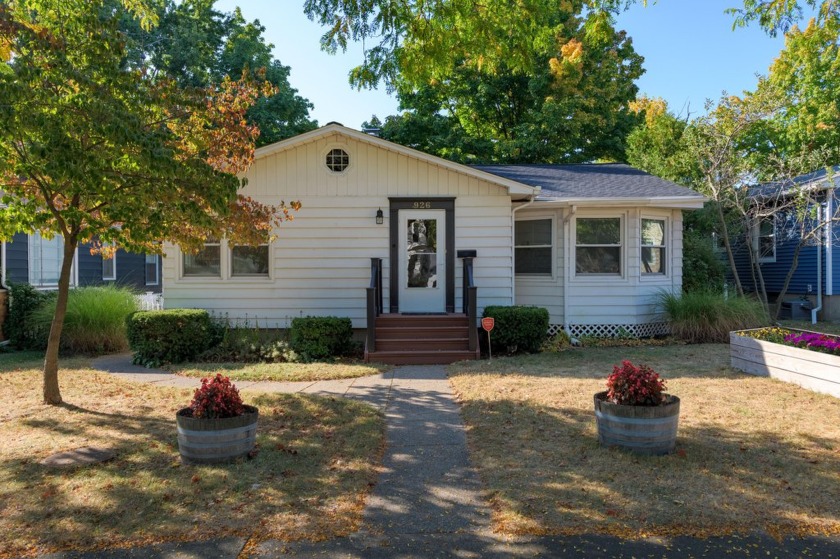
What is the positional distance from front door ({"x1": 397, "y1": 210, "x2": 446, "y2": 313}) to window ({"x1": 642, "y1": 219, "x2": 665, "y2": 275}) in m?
4.49

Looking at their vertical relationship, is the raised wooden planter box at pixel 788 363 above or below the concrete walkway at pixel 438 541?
above

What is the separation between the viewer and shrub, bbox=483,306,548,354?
10.0 meters

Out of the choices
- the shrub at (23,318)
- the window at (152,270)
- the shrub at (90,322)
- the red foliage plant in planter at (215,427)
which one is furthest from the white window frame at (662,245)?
the window at (152,270)

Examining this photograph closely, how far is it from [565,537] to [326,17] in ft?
22.8

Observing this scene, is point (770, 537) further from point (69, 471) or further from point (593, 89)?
point (593, 89)

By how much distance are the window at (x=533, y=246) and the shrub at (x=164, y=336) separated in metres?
6.80

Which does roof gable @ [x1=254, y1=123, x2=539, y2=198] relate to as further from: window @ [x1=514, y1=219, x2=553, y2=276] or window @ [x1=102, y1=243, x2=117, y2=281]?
window @ [x1=102, y1=243, x2=117, y2=281]

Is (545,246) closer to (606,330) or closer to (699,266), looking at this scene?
(606,330)

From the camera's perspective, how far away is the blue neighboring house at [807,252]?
46.1 ft

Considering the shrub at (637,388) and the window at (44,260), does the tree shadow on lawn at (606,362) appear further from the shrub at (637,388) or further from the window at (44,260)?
the window at (44,260)

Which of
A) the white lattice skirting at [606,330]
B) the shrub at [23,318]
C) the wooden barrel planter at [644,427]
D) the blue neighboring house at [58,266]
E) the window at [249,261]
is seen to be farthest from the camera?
the blue neighboring house at [58,266]

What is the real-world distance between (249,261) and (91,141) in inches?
234

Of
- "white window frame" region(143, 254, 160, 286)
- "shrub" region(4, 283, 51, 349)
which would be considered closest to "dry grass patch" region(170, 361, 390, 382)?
"shrub" region(4, 283, 51, 349)

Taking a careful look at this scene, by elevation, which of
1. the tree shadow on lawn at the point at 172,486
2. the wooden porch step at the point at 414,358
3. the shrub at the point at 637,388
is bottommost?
the tree shadow on lawn at the point at 172,486
